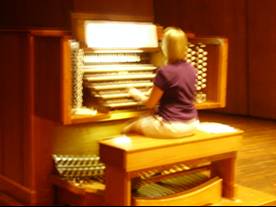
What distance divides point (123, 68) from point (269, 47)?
156 inches

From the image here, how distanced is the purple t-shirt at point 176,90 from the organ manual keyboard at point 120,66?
0.28m

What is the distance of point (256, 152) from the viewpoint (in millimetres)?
5109

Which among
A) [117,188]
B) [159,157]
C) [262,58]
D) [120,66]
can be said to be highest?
[120,66]

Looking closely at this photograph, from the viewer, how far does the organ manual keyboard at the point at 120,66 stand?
3229mm

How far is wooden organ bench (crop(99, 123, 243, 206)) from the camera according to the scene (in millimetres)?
2863

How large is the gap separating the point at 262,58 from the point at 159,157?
178 inches

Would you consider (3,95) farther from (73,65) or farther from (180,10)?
(180,10)

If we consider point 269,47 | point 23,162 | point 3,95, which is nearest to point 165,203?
point 23,162

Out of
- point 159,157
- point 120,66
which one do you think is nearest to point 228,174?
point 159,157

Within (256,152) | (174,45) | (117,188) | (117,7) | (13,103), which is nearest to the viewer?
(117,188)

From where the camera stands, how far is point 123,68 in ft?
11.7

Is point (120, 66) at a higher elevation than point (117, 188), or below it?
higher

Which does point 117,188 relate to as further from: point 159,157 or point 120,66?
point 120,66

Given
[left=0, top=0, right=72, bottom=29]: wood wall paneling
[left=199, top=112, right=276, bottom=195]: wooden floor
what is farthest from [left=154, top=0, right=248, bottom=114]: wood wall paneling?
[left=0, top=0, right=72, bottom=29]: wood wall paneling
